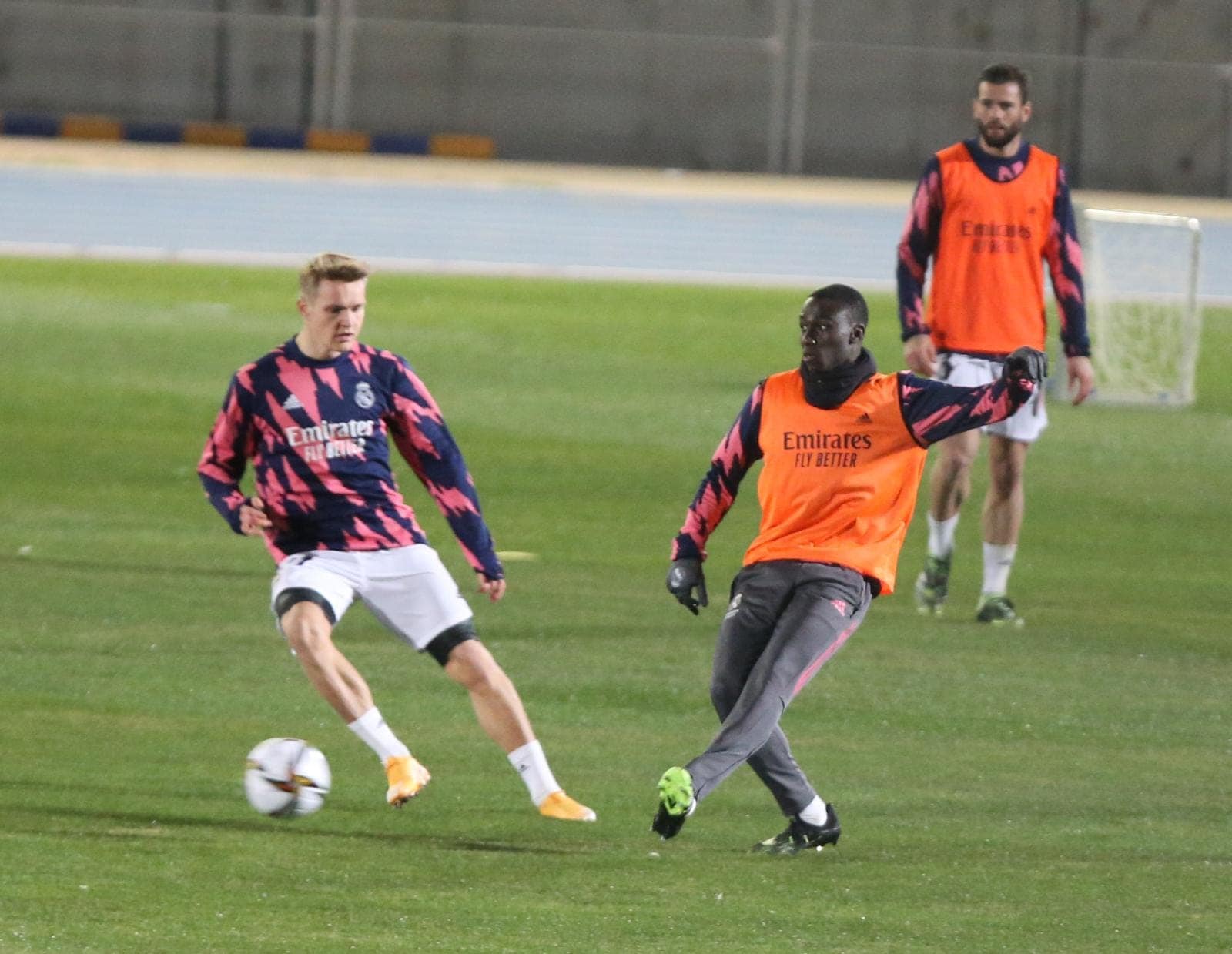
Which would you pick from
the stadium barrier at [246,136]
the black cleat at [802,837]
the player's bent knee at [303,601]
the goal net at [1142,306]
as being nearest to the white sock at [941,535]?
the black cleat at [802,837]

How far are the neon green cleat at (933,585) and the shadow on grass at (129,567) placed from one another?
3296 millimetres

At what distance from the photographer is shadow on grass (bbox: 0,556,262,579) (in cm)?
1168

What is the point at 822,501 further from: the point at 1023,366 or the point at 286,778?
the point at 286,778

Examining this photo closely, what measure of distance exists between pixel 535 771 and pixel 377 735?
531 mm

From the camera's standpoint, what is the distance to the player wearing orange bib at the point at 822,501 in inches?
283

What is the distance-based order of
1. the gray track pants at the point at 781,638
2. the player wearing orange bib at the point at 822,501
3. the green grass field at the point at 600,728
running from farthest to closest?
the player wearing orange bib at the point at 822,501
the gray track pants at the point at 781,638
the green grass field at the point at 600,728

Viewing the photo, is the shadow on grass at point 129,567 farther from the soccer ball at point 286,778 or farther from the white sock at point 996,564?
the soccer ball at point 286,778

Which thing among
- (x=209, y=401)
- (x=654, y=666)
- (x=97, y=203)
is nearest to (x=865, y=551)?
(x=654, y=666)

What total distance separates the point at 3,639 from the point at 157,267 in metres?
16.4

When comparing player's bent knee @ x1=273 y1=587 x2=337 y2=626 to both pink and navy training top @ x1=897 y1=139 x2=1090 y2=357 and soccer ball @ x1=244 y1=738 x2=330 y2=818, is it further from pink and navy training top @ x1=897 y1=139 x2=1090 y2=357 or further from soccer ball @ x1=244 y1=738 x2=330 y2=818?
pink and navy training top @ x1=897 y1=139 x2=1090 y2=357

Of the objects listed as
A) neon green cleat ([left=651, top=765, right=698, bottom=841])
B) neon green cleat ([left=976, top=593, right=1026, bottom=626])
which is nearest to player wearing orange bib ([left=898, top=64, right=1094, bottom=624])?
neon green cleat ([left=976, top=593, right=1026, bottom=626])

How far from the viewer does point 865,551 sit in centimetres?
733

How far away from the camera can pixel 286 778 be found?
7359mm

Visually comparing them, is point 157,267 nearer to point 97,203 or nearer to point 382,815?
point 97,203
